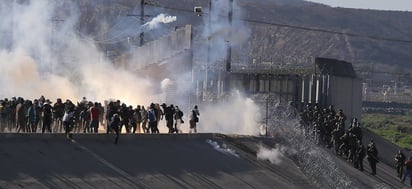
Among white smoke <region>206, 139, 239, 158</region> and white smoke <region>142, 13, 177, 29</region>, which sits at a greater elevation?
white smoke <region>142, 13, 177, 29</region>

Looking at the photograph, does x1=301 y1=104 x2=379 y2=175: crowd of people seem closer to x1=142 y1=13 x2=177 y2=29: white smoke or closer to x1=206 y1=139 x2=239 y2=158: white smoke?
x1=206 y1=139 x2=239 y2=158: white smoke

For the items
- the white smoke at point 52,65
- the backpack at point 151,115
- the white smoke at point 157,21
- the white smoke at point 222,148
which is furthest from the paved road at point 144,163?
the white smoke at point 157,21

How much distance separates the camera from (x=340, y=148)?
40719mm

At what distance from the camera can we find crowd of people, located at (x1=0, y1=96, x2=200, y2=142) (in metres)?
30.0

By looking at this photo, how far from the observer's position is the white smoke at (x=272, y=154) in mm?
33938

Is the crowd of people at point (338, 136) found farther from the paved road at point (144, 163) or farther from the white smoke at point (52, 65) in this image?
the white smoke at point (52, 65)

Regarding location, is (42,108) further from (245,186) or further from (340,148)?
(340,148)

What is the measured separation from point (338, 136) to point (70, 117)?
15.1 meters

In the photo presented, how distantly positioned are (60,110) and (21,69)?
24.0 meters

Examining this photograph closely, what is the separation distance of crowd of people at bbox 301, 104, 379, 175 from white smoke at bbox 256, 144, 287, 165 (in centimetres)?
528

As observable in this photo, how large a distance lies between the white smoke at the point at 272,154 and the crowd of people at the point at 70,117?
3.03 metres

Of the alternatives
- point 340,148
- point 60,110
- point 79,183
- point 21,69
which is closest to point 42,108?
point 60,110

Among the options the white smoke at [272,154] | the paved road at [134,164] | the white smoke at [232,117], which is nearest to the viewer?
the paved road at [134,164]

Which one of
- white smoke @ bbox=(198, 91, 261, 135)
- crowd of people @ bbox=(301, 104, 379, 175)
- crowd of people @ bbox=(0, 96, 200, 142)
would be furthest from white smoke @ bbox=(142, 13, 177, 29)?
crowd of people @ bbox=(0, 96, 200, 142)
